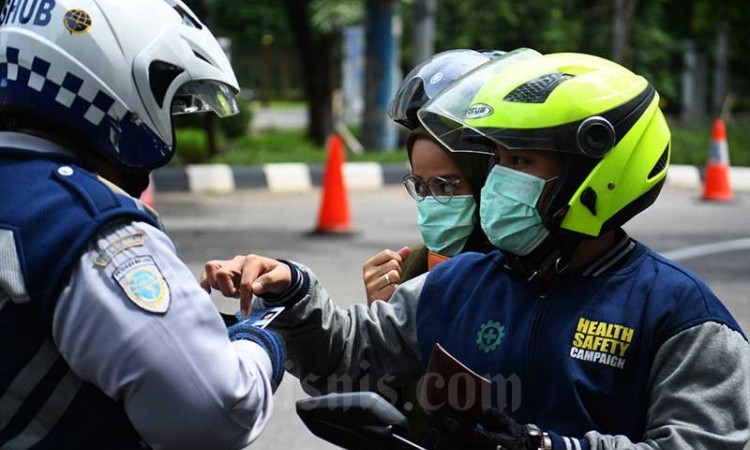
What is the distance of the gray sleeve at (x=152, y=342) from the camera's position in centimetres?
197

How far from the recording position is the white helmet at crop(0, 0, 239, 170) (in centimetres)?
214

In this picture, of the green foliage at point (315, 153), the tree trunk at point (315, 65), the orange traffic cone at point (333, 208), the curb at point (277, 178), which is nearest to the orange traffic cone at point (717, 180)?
the curb at point (277, 178)

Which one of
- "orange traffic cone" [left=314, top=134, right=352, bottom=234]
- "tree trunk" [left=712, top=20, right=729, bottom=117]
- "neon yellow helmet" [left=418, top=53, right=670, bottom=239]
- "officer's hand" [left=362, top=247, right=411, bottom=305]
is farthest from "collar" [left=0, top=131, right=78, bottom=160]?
"tree trunk" [left=712, top=20, right=729, bottom=117]

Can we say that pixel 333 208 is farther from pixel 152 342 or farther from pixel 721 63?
pixel 721 63

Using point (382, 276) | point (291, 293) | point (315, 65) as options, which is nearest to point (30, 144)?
point (291, 293)

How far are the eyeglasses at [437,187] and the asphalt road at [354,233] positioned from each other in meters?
2.98

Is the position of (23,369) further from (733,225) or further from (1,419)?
(733,225)

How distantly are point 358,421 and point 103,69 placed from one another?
68 centimetres

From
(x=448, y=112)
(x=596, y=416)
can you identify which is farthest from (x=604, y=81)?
(x=596, y=416)

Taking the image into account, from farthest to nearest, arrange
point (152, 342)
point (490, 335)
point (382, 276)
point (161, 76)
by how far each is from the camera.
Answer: point (382, 276)
point (490, 335)
point (161, 76)
point (152, 342)

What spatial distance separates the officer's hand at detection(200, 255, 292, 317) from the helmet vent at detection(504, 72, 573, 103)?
0.54 m

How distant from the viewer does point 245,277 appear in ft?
8.05

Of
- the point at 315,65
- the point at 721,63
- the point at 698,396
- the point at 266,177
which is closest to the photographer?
the point at 698,396

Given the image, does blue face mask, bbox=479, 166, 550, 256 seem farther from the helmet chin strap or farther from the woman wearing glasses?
the woman wearing glasses
